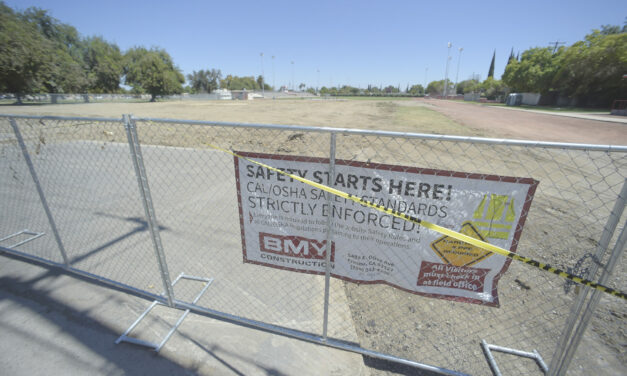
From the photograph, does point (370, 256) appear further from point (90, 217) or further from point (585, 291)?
point (90, 217)

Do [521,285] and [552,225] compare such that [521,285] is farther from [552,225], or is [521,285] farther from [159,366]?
[159,366]

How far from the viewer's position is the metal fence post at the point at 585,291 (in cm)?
155

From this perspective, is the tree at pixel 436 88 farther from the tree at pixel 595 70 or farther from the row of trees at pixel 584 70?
the tree at pixel 595 70

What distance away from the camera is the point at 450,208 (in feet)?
6.16

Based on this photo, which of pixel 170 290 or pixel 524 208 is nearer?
pixel 524 208

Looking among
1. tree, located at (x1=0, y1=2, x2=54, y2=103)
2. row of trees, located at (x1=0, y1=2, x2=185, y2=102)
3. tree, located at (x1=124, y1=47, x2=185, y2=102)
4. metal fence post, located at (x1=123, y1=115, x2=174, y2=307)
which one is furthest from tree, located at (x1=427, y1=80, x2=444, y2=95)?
metal fence post, located at (x1=123, y1=115, x2=174, y2=307)

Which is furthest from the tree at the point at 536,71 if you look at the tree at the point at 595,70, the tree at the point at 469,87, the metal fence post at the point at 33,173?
the metal fence post at the point at 33,173

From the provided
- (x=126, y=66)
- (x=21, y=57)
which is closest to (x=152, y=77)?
(x=126, y=66)

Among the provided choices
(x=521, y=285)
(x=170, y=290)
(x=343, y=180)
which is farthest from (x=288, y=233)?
(x=521, y=285)

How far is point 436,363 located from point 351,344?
2.60 feet

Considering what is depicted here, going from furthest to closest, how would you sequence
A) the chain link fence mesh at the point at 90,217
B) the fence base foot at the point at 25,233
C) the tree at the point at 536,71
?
the tree at the point at 536,71, the fence base foot at the point at 25,233, the chain link fence mesh at the point at 90,217

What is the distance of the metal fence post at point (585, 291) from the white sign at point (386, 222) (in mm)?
403

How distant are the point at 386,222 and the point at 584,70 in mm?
51924

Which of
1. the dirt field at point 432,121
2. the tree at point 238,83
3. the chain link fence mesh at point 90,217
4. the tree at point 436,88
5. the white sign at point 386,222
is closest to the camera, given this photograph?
the white sign at point 386,222
